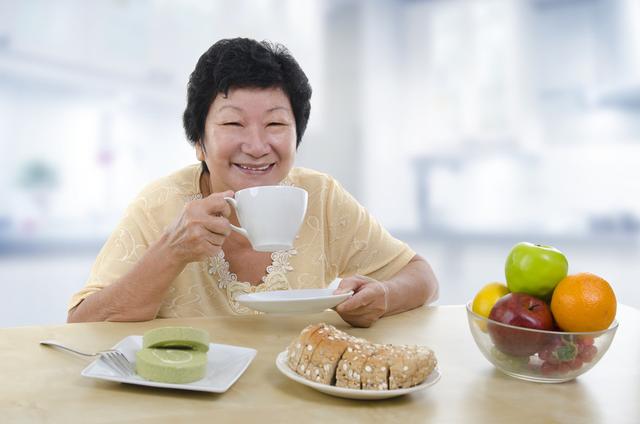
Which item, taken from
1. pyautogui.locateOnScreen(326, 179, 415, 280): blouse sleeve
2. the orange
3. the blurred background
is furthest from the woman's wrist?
the blurred background

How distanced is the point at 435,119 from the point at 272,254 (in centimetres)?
274

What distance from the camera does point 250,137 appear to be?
1426mm

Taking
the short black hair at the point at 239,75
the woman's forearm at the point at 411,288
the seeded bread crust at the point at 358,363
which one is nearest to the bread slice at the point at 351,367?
the seeded bread crust at the point at 358,363

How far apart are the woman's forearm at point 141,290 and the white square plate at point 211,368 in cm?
22

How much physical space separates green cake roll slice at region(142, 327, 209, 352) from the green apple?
1.52ft

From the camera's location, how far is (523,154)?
400 centimetres

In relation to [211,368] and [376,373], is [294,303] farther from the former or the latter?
[376,373]

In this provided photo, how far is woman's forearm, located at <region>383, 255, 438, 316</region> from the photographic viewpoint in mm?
1312

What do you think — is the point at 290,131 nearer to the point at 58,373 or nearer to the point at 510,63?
the point at 58,373

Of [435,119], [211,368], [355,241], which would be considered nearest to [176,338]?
[211,368]

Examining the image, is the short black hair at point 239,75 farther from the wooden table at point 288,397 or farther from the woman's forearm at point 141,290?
the wooden table at point 288,397

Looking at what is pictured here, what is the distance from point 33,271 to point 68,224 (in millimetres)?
312

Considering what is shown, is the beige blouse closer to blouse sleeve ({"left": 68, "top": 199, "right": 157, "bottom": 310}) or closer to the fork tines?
blouse sleeve ({"left": 68, "top": 199, "right": 157, "bottom": 310})

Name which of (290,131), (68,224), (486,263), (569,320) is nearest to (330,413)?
(569,320)
